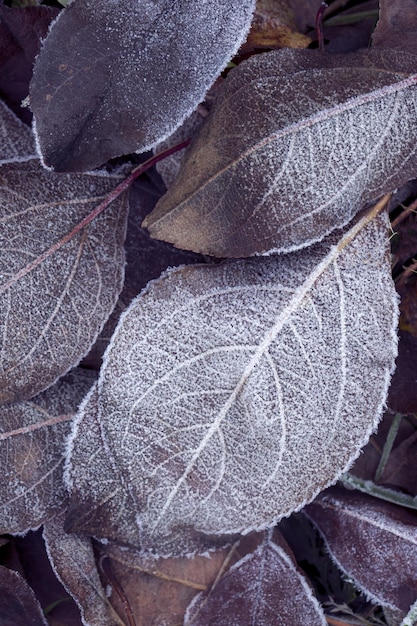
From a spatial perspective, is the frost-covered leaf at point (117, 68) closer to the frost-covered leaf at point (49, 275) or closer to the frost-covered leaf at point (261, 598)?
the frost-covered leaf at point (49, 275)

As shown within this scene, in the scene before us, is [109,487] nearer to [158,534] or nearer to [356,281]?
[158,534]

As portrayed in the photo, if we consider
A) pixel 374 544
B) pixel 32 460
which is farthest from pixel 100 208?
pixel 374 544

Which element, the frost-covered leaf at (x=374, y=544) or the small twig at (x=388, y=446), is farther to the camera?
the small twig at (x=388, y=446)

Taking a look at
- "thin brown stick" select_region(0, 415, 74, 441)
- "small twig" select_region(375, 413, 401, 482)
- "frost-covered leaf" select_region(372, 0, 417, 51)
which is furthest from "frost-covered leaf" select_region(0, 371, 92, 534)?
"frost-covered leaf" select_region(372, 0, 417, 51)

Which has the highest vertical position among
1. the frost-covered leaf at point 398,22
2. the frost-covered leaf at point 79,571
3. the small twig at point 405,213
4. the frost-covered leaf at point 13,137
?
the frost-covered leaf at point 13,137

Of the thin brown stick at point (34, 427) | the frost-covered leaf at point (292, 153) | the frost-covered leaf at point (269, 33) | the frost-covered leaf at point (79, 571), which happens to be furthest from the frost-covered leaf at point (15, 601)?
the frost-covered leaf at point (269, 33)
